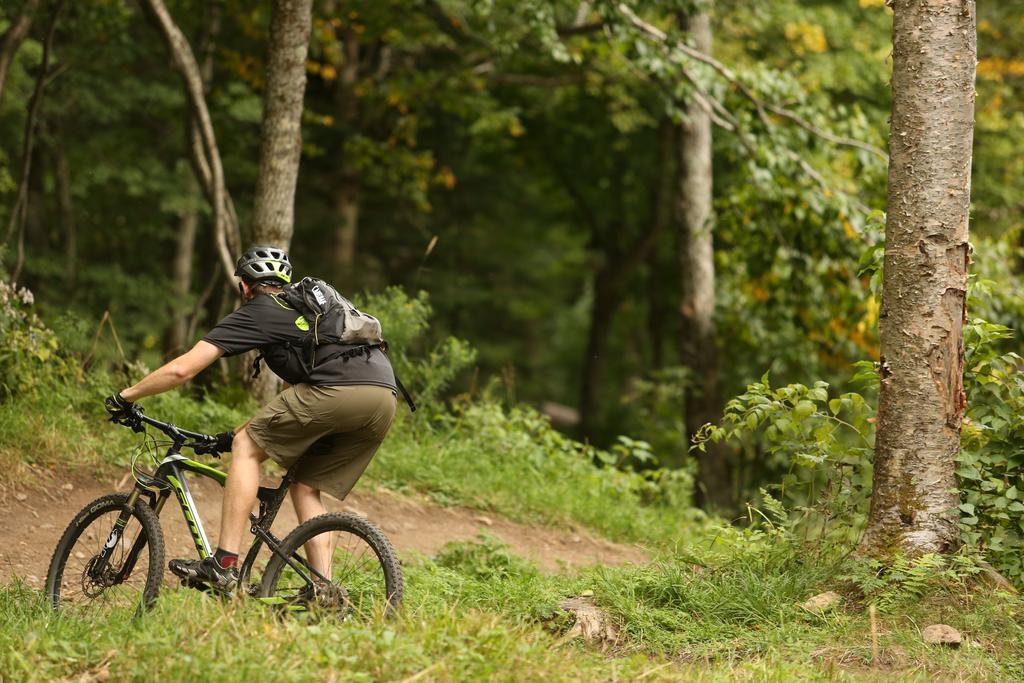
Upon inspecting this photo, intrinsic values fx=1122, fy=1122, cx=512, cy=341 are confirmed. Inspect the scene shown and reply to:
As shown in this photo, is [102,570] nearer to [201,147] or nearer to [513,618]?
[513,618]

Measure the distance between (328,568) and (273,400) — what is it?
77 centimetres

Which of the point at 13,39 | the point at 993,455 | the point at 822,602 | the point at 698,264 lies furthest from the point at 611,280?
the point at 822,602

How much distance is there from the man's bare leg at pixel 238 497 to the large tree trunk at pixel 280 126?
3994 mm

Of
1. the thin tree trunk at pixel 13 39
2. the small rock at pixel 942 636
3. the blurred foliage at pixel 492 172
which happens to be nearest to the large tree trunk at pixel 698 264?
the blurred foliage at pixel 492 172

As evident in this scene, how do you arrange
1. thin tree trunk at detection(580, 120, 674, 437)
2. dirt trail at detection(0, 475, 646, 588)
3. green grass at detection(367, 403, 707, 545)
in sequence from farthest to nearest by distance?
thin tree trunk at detection(580, 120, 674, 437) < green grass at detection(367, 403, 707, 545) < dirt trail at detection(0, 475, 646, 588)

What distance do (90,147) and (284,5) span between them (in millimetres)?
9032

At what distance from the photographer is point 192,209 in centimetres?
1563

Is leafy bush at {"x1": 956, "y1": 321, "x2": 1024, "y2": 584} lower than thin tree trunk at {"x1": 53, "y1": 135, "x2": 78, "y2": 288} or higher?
lower

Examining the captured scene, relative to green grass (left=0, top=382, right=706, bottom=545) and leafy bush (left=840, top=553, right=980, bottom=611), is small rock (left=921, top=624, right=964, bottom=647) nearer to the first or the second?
leafy bush (left=840, top=553, right=980, bottom=611)

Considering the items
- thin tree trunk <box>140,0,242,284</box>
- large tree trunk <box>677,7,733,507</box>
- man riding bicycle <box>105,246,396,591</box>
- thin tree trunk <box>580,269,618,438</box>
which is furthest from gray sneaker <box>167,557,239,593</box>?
thin tree trunk <box>580,269,618,438</box>

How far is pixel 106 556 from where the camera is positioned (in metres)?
5.20

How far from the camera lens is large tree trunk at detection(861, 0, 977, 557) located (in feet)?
18.3

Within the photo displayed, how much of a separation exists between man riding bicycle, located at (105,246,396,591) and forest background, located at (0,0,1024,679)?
7.27ft

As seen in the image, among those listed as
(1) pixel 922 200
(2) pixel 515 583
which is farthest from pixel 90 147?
(1) pixel 922 200
